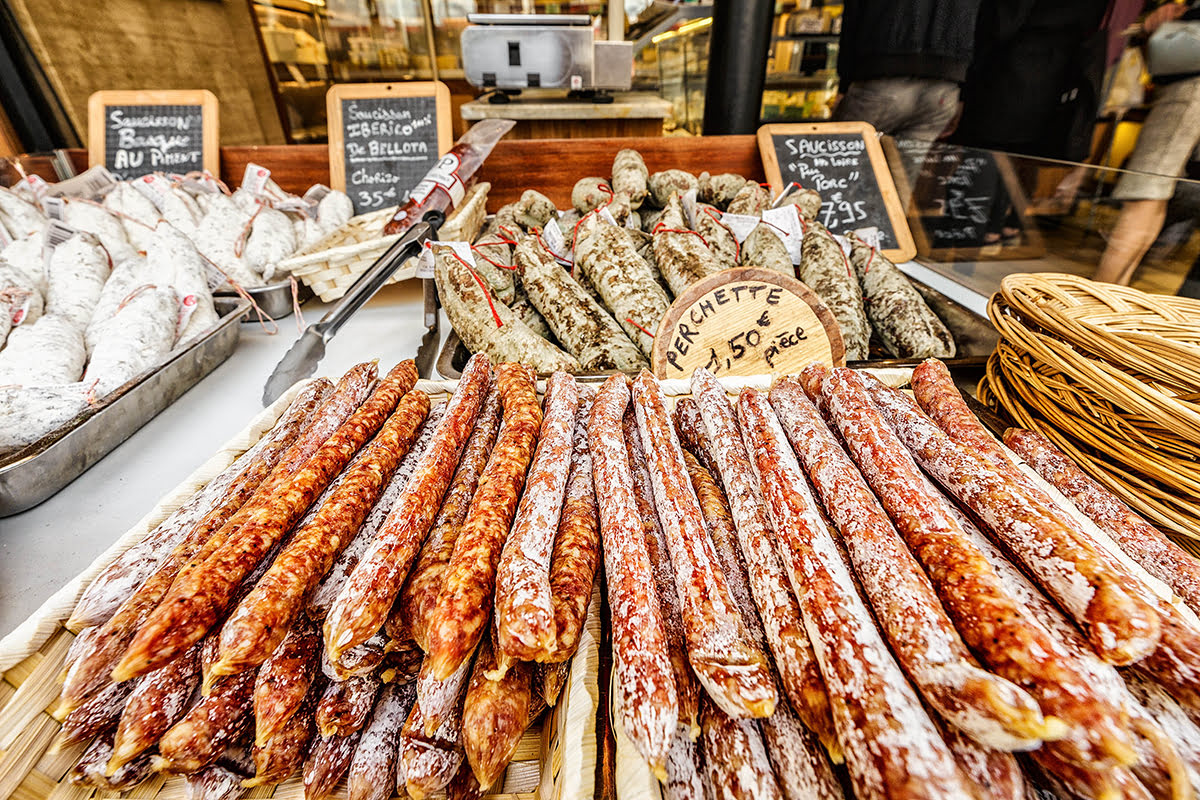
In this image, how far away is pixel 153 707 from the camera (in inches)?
39.1

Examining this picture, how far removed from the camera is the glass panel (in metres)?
2.81

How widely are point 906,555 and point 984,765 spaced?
0.34 m

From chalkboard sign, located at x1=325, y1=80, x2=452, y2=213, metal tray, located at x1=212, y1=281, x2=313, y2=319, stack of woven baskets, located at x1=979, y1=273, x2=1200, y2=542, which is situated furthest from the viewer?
chalkboard sign, located at x1=325, y1=80, x2=452, y2=213

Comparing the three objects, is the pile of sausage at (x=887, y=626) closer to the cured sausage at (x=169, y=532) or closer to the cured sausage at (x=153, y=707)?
the cured sausage at (x=153, y=707)

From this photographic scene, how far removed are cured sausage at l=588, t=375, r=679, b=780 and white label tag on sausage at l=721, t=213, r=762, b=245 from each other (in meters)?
2.31

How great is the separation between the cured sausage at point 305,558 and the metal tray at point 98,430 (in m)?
1.30

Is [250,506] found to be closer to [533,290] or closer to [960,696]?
[960,696]

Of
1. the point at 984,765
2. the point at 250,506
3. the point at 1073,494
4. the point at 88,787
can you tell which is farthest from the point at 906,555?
the point at 88,787

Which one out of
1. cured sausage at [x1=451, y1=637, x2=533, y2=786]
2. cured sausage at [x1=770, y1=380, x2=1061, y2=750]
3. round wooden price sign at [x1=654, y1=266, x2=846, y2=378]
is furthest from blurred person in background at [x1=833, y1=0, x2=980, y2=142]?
cured sausage at [x1=451, y1=637, x2=533, y2=786]

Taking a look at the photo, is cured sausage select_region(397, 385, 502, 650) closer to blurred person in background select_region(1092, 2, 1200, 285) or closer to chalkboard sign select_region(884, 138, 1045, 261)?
blurred person in background select_region(1092, 2, 1200, 285)

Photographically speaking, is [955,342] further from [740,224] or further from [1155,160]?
[1155,160]

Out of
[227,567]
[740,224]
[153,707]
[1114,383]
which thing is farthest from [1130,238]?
[153,707]

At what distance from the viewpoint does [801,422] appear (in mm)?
1436

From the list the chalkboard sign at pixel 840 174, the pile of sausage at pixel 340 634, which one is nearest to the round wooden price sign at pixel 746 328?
the pile of sausage at pixel 340 634
